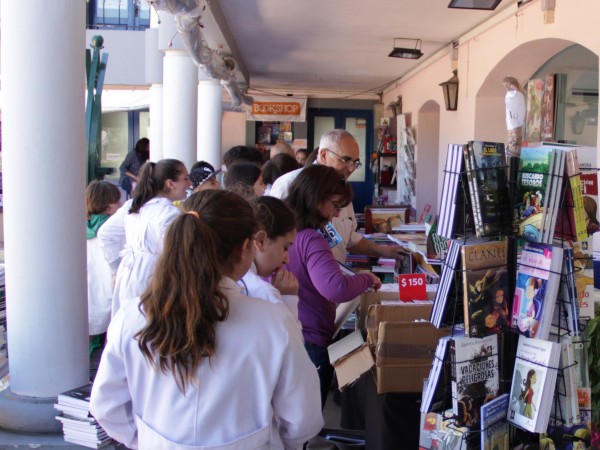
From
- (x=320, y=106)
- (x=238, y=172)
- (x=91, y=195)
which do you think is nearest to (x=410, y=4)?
(x=238, y=172)

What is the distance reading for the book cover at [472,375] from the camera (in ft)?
6.38

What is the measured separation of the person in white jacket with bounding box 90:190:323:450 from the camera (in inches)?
55.6

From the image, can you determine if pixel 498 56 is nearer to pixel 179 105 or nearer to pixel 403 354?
pixel 179 105

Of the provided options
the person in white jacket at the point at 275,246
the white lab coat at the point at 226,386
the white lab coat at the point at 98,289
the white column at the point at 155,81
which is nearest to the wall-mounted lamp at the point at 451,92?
the white column at the point at 155,81

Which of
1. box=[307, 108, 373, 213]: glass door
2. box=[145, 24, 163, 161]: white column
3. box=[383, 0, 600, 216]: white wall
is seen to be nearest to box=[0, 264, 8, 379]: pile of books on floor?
box=[383, 0, 600, 216]: white wall

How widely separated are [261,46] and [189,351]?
8667mm

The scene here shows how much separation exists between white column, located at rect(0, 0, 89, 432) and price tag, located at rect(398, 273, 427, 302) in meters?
1.37

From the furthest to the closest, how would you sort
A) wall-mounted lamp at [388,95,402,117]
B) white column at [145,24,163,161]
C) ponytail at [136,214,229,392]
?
1. wall-mounted lamp at [388,95,402,117]
2. white column at [145,24,163,161]
3. ponytail at [136,214,229,392]

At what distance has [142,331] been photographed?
1438mm

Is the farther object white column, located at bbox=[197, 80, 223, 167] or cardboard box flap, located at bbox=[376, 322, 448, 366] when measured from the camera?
white column, located at bbox=[197, 80, 223, 167]

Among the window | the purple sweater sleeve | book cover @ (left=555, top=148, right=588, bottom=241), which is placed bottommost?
the purple sweater sleeve

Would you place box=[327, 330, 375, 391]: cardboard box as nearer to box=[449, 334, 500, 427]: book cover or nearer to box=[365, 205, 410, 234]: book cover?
box=[449, 334, 500, 427]: book cover

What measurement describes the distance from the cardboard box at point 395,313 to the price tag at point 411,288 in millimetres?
150

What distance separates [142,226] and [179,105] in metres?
3.90
